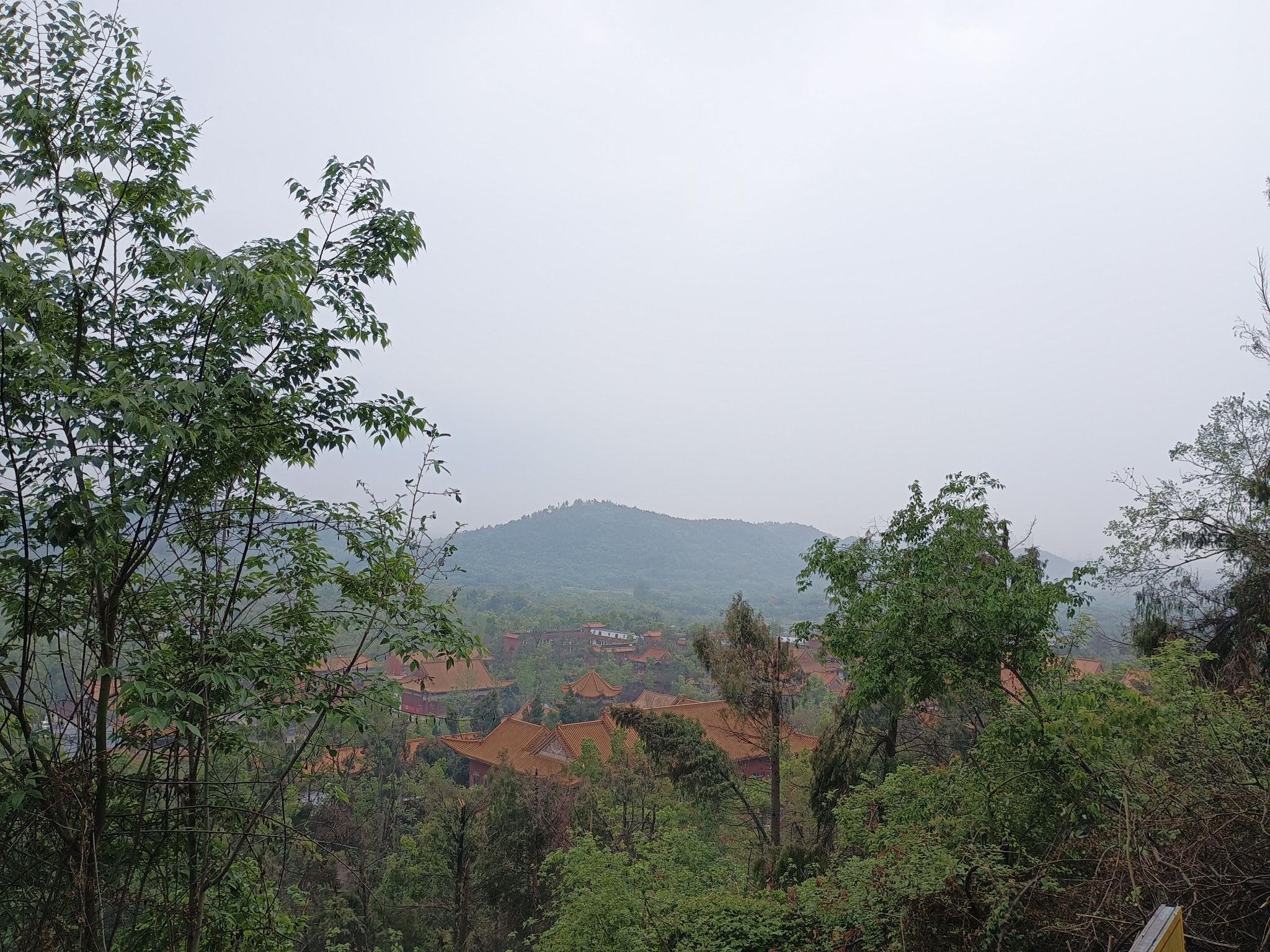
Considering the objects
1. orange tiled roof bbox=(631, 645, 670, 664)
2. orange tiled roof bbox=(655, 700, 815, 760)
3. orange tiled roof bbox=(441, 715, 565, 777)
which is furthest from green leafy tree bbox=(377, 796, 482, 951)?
orange tiled roof bbox=(631, 645, 670, 664)

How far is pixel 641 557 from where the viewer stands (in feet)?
481

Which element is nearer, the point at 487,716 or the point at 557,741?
the point at 557,741

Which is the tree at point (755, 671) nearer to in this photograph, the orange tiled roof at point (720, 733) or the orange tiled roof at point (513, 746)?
the orange tiled roof at point (720, 733)

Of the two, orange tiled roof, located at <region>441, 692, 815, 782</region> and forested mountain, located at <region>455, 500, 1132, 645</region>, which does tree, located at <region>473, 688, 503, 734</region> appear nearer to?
orange tiled roof, located at <region>441, 692, 815, 782</region>

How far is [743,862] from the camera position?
13.7m

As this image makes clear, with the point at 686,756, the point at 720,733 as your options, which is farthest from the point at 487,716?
the point at 686,756

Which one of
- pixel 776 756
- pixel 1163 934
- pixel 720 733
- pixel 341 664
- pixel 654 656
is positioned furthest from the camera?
pixel 654 656

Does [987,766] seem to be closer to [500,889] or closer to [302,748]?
[302,748]

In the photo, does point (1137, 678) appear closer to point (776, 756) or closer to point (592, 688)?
point (776, 756)

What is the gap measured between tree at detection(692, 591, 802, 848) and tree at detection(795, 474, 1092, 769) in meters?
4.99

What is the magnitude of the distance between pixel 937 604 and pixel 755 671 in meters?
6.83

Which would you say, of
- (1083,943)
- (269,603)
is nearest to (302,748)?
(269,603)

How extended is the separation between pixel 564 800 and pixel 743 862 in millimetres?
3704

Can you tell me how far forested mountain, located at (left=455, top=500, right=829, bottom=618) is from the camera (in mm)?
121575
